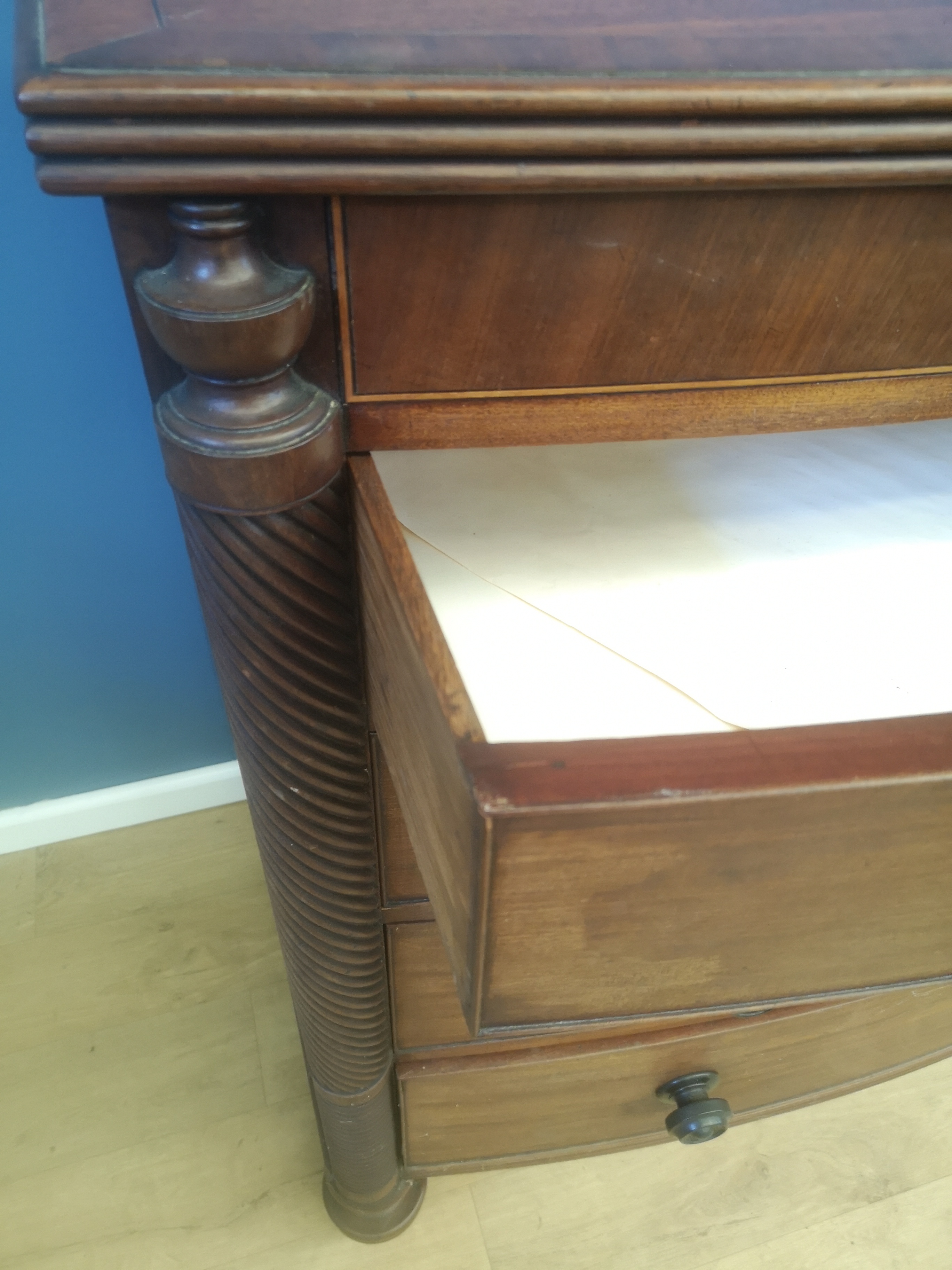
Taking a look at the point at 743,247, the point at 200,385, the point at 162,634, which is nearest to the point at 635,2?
the point at 743,247

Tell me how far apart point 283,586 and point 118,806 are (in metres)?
0.71

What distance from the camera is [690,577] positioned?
1.27 ft

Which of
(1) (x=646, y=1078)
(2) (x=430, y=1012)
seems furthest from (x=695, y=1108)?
(2) (x=430, y=1012)

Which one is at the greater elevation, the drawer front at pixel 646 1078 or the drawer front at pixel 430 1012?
the drawer front at pixel 430 1012

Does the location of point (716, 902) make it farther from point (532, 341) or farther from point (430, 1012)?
point (430, 1012)

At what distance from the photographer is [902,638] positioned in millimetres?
364

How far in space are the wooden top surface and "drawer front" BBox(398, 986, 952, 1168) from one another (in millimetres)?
511

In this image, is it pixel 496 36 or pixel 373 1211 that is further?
pixel 373 1211

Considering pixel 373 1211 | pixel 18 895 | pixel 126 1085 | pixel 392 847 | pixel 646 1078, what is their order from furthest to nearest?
1. pixel 18 895
2. pixel 126 1085
3. pixel 373 1211
4. pixel 646 1078
5. pixel 392 847

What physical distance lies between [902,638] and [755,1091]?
A: 431 mm

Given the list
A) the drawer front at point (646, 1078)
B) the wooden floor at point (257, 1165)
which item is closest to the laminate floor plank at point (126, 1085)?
the wooden floor at point (257, 1165)

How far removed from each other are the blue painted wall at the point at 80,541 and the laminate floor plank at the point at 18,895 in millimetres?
64

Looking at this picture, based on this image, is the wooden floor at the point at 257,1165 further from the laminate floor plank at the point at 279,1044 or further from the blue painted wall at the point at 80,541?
the blue painted wall at the point at 80,541

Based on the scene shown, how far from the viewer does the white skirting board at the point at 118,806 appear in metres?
0.96
